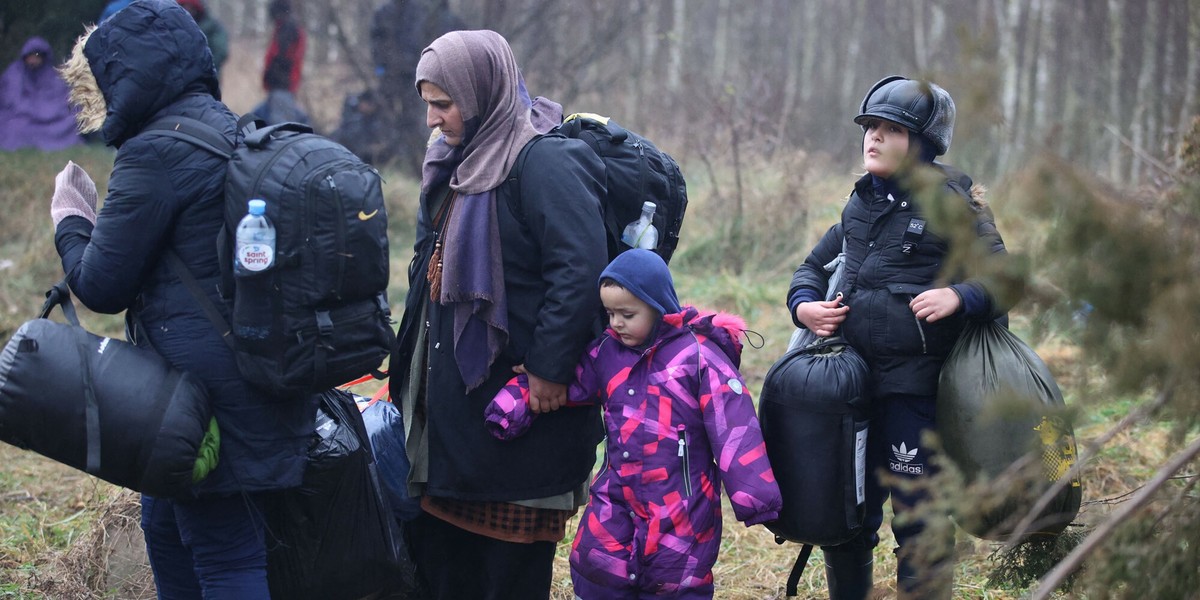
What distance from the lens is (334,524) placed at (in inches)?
121

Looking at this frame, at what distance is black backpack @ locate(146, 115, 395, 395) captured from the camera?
261 centimetres

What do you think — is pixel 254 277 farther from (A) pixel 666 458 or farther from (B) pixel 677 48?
(B) pixel 677 48

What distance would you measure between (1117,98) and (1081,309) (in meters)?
19.1

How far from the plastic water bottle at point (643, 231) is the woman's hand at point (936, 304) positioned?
77cm

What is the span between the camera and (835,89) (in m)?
23.1

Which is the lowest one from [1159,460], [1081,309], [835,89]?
[835,89]

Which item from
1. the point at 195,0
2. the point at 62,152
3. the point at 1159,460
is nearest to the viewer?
the point at 1159,460

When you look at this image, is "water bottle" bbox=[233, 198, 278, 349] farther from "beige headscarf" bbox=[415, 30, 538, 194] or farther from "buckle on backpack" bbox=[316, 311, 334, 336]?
"beige headscarf" bbox=[415, 30, 538, 194]

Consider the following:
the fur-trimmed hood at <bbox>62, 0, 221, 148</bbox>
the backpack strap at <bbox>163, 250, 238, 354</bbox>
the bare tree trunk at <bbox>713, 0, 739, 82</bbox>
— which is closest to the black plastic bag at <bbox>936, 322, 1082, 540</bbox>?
the backpack strap at <bbox>163, 250, 238, 354</bbox>

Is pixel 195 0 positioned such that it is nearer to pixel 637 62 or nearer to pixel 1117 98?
pixel 637 62

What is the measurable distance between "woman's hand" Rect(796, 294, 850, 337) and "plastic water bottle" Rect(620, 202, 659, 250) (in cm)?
51

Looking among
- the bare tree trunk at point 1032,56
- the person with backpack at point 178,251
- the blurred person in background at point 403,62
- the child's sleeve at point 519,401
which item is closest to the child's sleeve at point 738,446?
the child's sleeve at point 519,401

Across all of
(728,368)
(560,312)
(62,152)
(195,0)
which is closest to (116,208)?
(560,312)

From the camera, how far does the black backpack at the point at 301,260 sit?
2611mm
